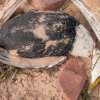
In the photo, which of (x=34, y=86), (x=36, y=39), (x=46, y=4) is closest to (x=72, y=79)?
(x=34, y=86)

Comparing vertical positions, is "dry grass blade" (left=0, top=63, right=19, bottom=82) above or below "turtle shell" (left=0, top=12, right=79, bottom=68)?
below

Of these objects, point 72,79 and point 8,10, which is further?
point 8,10

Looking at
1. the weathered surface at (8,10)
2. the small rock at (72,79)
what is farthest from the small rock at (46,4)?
the small rock at (72,79)

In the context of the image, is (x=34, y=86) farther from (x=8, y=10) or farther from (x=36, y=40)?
(x=8, y=10)

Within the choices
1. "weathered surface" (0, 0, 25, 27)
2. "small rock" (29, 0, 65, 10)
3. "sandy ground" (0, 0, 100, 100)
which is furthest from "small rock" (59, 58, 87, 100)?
"weathered surface" (0, 0, 25, 27)

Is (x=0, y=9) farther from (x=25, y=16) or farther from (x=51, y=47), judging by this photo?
(x=51, y=47)

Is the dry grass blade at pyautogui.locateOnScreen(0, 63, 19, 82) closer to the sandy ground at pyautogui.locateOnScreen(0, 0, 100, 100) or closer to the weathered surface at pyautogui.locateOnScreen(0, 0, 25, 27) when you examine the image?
the sandy ground at pyautogui.locateOnScreen(0, 0, 100, 100)
